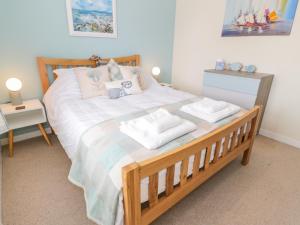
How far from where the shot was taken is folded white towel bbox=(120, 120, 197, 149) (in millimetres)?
1228

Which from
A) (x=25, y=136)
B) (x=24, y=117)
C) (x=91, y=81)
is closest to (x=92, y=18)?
(x=91, y=81)

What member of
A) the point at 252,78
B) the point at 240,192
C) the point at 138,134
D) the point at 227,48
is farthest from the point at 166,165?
the point at 227,48

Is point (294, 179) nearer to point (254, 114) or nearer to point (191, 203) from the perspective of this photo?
point (254, 114)

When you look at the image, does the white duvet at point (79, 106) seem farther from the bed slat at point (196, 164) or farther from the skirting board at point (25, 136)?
the skirting board at point (25, 136)

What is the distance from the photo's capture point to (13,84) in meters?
2.10

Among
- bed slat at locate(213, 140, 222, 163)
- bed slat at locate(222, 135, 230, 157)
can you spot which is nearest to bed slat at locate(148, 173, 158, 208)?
bed slat at locate(213, 140, 222, 163)

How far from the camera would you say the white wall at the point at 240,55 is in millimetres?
2404

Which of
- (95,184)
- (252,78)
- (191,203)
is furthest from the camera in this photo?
(252,78)

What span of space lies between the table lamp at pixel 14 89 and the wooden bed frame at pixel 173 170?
1.99m

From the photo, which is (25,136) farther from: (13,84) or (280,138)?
(280,138)

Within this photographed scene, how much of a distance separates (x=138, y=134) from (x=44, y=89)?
1.79m

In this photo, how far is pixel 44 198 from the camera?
1.61 m

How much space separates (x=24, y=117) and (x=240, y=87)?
2.96 meters

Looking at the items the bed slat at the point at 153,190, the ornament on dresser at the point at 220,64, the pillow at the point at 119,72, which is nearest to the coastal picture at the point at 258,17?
the ornament on dresser at the point at 220,64
